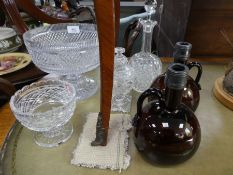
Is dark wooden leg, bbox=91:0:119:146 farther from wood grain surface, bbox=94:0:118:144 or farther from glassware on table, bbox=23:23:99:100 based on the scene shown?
glassware on table, bbox=23:23:99:100

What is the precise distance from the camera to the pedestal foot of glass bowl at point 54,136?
1.81 feet

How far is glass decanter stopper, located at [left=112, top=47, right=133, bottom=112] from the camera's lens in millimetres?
649

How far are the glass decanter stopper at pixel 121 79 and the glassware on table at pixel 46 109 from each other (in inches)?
5.1

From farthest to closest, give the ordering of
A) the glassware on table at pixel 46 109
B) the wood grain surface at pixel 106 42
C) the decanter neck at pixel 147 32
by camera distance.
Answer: the decanter neck at pixel 147 32, the glassware on table at pixel 46 109, the wood grain surface at pixel 106 42

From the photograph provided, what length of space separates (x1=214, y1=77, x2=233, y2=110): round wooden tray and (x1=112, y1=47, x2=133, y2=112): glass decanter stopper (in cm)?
27

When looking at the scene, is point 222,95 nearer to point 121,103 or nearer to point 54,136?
point 121,103

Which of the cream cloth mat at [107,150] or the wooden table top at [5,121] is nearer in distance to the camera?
the cream cloth mat at [107,150]

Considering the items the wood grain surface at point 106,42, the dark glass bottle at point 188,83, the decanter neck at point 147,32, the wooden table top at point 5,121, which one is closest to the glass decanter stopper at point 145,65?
the decanter neck at point 147,32

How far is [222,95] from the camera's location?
69 centimetres

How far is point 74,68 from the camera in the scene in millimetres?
637

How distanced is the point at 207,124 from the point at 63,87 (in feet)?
1.30

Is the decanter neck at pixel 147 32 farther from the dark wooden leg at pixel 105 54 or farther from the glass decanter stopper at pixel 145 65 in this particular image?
the dark wooden leg at pixel 105 54

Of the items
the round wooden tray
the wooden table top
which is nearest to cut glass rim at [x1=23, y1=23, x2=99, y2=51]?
the wooden table top

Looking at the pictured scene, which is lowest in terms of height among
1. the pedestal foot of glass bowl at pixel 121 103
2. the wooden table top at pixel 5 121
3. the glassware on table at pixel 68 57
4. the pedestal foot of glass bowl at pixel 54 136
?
the wooden table top at pixel 5 121
